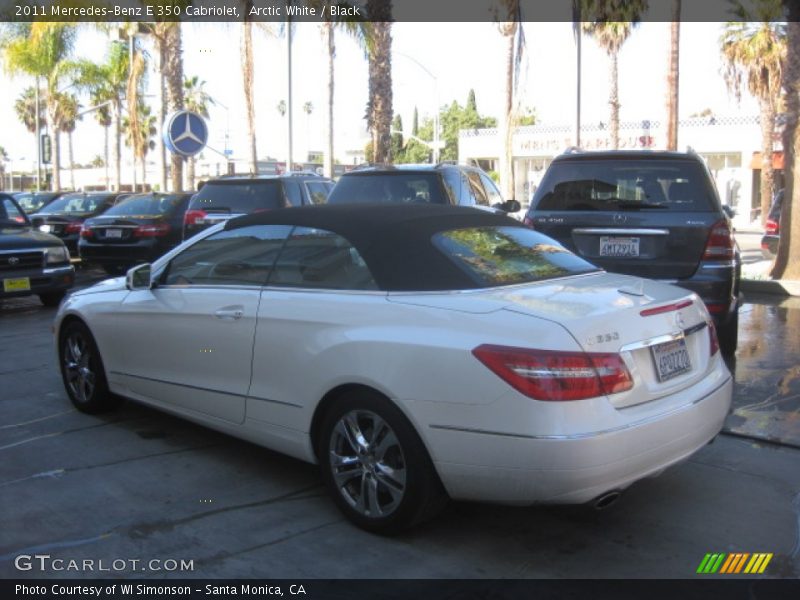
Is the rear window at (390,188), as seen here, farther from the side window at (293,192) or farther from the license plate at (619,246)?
the license plate at (619,246)

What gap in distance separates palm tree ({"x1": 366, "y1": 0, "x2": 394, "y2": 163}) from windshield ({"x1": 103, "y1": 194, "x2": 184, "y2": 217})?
236 inches

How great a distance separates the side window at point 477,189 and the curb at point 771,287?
433 centimetres

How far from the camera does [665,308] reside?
4.02 metres

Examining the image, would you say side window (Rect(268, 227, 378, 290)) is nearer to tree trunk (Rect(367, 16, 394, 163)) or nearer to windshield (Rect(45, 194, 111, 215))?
tree trunk (Rect(367, 16, 394, 163))

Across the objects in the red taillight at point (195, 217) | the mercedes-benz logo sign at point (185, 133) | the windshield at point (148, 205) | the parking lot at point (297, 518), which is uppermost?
the mercedes-benz logo sign at point (185, 133)

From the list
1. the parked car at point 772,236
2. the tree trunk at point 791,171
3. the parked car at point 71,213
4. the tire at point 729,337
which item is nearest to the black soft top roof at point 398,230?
the tire at point 729,337

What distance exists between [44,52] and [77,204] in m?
15.2

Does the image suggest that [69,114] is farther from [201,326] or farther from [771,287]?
[201,326]

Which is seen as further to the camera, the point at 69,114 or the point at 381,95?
the point at 69,114

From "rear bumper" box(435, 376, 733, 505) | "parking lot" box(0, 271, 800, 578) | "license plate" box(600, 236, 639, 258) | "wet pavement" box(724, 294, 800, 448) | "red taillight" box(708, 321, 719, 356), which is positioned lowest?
"parking lot" box(0, 271, 800, 578)

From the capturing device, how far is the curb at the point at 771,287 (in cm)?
1166

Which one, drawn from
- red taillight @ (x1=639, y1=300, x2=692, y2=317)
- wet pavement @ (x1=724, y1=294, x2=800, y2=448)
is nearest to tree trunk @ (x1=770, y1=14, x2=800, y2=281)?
wet pavement @ (x1=724, y1=294, x2=800, y2=448)

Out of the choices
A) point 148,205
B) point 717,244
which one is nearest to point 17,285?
point 148,205

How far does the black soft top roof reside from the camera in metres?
4.04
